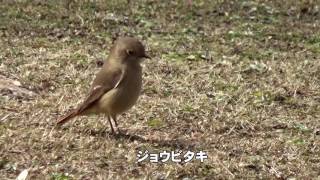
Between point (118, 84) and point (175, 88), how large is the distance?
183 centimetres

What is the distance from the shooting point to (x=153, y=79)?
24.8ft

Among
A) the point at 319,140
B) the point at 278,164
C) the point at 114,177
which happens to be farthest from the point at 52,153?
the point at 319,140

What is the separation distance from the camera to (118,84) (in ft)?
18.3

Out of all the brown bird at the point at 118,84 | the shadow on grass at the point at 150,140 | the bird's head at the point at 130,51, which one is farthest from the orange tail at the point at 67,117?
the bird's head at the point at 130,51

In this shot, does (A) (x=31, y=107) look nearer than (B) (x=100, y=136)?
No

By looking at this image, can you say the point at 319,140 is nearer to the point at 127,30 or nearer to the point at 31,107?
the point at 31,107

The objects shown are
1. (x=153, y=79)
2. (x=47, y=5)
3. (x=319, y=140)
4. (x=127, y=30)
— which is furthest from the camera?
(x=47, y=5)

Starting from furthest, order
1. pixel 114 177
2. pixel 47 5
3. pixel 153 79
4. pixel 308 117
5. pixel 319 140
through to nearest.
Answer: pixel 47 5, pixel 153 79, pixel 308 117, pixel 319 140, pixel 114 177

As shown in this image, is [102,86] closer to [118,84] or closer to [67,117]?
[118,84]

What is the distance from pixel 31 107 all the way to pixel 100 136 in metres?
0.86

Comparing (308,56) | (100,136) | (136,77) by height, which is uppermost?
(136,77)

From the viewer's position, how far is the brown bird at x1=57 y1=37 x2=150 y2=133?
559 cm

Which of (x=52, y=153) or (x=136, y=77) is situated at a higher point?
(x=136, y=77)

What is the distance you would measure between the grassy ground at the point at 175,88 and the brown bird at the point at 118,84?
22cm
